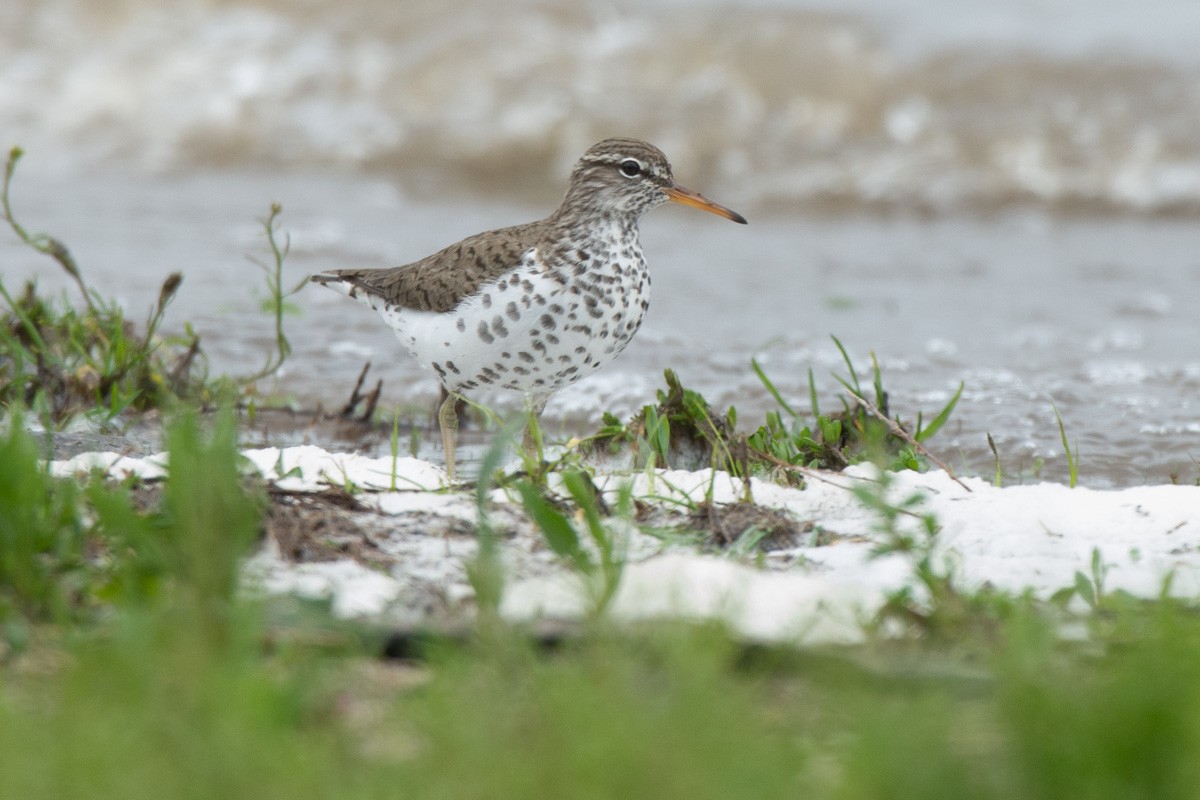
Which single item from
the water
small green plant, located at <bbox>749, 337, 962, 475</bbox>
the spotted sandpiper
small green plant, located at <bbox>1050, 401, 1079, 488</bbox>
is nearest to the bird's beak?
the spotted sandpiper

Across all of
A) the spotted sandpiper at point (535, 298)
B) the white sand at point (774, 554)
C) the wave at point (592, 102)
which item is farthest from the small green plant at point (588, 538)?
the wave at point (592, 102)

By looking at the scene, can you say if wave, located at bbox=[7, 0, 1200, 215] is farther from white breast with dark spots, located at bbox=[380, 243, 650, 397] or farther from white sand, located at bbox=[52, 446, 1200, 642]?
white sand, located at bbox=[52, 446, 1200, 642]

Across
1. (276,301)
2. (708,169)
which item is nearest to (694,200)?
(276,301)

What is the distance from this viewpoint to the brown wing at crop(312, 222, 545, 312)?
5.78 m

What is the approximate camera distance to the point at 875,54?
15594 millimetres

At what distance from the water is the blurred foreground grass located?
14.2 ft

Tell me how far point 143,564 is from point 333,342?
5.35 metres

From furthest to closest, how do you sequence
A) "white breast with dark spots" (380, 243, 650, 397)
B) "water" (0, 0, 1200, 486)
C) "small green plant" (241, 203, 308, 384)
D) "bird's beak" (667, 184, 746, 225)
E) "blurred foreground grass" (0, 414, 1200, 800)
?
"water" (0, 0, 1200, 486), "bird's beak" (667, 184, 746, 225), "small green plant" (241, 203, 308, 384), "white breast with dark spots" (380, 243, 650, 397), "blurred foreground grass" (0, 414, 1200, 800)

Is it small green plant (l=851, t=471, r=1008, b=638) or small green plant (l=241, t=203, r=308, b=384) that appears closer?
small green plant (l=851, t=471, r=1008, b=638)

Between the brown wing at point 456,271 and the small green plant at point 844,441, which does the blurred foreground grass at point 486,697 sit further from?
the brown wing at point 456,271

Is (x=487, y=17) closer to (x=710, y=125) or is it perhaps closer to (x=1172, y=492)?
(x=710, y=125)

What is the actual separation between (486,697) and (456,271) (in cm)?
326

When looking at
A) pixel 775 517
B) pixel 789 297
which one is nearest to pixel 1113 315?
pixel 789 297

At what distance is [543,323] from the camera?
557 centimetres
